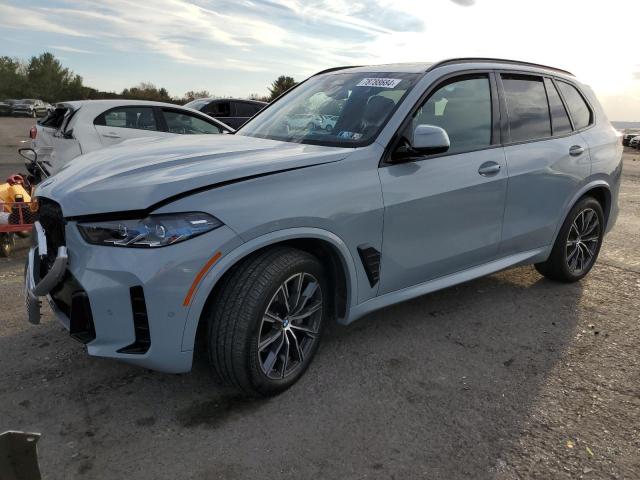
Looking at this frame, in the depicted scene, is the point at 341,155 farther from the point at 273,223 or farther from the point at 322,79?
the point at 322,79

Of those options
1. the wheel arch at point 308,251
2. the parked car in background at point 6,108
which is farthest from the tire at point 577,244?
the parked car in background at point 6,108

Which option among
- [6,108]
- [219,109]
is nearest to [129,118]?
[219,109]

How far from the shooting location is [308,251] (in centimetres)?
300

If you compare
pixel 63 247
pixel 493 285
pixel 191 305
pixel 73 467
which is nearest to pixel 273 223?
pixel 191 305

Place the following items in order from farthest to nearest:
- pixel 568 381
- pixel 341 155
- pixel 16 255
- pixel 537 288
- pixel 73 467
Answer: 1. pixel 16 255
2. pixel 537 288
3. pixel 568 381
4. pixel 341 155
5. pixel 73 467

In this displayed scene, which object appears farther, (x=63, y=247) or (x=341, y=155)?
(x=341, y=155)

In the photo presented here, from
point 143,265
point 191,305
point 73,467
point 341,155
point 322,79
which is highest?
point 322,79

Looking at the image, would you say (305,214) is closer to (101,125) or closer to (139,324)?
(139,324)

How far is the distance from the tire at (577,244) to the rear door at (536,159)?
0.63 feet

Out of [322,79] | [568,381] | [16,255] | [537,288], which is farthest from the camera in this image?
[16,255]

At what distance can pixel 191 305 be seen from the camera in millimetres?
2439

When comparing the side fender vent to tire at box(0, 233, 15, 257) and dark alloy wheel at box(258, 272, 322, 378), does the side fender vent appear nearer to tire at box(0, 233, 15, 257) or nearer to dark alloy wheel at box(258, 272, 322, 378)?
dark alloy wheel at box(258, 272, 322, 378)

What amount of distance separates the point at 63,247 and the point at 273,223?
3.24ft

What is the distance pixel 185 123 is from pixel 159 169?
245 inches
